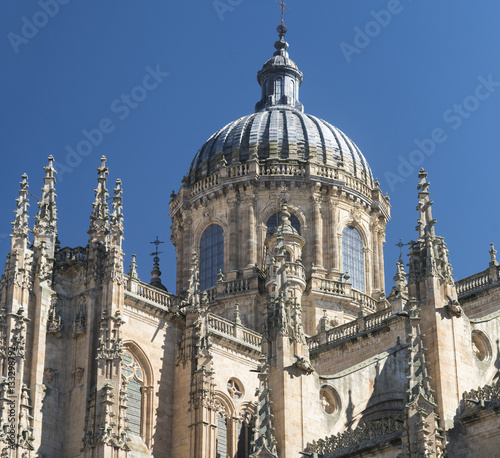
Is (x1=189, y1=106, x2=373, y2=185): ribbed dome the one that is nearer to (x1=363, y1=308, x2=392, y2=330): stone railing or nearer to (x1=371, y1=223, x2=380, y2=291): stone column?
(x1=371, y1=223, x2=380, y2=291): stone column

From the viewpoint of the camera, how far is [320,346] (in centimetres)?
5212

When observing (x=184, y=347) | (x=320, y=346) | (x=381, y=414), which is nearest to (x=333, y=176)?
(x=320, y=346)

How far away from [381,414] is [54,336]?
12.8 meters

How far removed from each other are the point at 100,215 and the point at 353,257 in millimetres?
20696

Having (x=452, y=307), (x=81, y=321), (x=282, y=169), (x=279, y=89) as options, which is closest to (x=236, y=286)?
(x=282, y=169)

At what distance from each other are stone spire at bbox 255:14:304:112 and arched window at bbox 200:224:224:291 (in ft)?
30.9

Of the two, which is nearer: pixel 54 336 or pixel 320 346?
pixel 54 336

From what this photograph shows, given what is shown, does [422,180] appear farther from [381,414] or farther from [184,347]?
[184,347]

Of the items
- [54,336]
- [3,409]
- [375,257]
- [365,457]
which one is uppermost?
[375,257]

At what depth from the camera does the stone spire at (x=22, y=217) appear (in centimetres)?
4472

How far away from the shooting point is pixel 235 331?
2037 inches

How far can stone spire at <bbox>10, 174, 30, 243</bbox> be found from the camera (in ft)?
147

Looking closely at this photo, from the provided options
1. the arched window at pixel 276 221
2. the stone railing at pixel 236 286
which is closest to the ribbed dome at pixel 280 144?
the arched window at pixel 276 221

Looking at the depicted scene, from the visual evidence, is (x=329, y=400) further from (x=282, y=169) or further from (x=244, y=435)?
(x=282, y=169)
